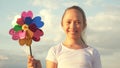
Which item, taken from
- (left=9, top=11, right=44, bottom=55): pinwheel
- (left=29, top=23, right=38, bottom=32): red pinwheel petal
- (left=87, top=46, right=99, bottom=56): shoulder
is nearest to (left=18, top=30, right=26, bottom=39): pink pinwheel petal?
(left=9, top=11, right=44, bottom=55): pinwheel

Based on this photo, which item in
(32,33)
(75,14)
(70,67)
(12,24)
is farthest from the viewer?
(12,24)

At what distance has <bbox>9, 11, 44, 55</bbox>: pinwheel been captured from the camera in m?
2.83

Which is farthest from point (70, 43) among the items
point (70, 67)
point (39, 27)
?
point (39, 27)

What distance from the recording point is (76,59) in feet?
8.16

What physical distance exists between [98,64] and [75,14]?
69 centimetres

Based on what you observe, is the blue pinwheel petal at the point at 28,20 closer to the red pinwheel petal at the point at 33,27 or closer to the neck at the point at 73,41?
the red pinwheel petal at the point at 33,27

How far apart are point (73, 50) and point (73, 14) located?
456 millimetres

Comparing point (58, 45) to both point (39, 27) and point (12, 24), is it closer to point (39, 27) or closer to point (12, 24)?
point (39, 27)

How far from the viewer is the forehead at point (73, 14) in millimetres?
2592

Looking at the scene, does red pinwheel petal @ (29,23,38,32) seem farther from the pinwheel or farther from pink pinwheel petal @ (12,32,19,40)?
pink pinwheel petal @ (12,32,19,40)

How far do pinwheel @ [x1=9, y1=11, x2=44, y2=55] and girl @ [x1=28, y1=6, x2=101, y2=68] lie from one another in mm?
355

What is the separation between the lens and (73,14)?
261 cm

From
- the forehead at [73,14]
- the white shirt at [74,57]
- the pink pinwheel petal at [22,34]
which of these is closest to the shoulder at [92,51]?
the white shirt at [74,57]

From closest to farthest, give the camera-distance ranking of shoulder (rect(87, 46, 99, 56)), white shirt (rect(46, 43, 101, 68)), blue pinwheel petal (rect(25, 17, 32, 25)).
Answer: white shirt (rect(46, 43, 101, 68)) < shoulder (rect(87, 46, 99, 56)) < blue pinwheel petal (rect(25, 17, 32, 25))
